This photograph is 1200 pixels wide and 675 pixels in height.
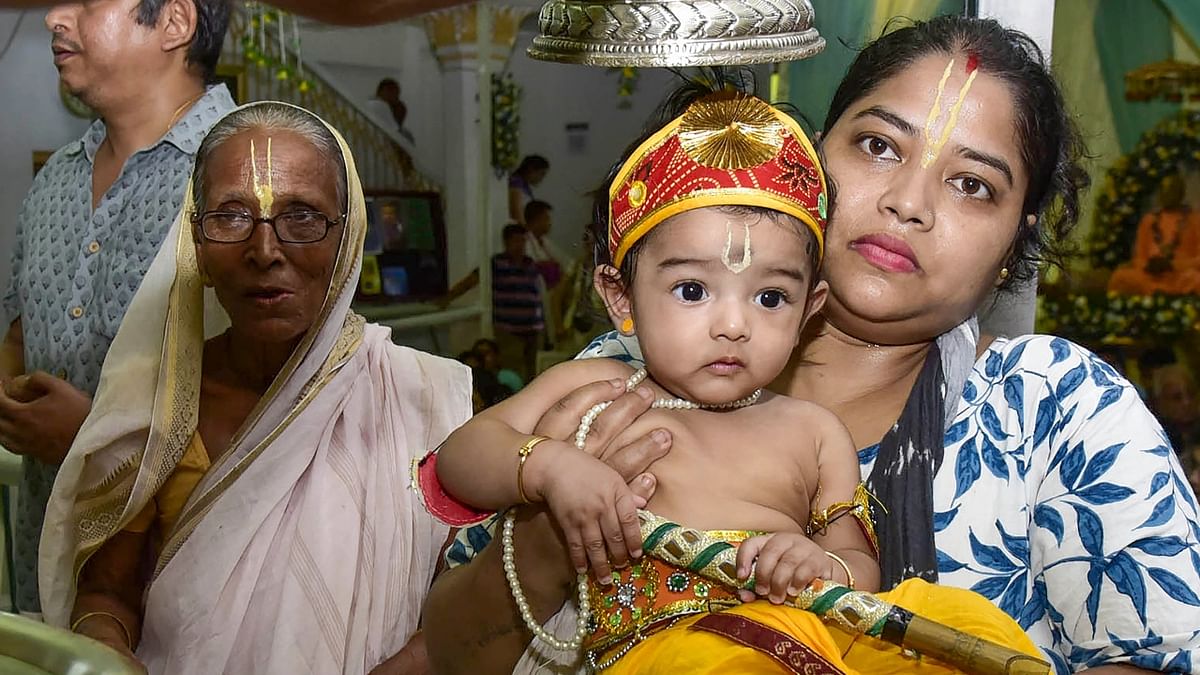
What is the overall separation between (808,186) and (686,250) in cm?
14

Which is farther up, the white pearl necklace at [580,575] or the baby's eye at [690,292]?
the baby's eye at [690,292]

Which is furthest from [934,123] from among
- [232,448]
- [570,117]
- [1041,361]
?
[232,448]

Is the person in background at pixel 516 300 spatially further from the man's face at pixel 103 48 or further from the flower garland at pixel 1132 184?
the flower garland at pixel 1132 184

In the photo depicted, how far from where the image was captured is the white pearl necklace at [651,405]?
1.29 metres

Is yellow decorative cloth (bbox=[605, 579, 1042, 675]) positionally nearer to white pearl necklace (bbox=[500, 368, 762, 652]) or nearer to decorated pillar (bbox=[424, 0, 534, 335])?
white pearl necklace (bbox=[500, 368, 762, 652])

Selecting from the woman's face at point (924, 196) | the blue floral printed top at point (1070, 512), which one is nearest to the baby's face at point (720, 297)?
the woman's face at point (924, 196)

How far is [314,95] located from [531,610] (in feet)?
2.77

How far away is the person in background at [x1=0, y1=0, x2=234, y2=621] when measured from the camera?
1.60 m

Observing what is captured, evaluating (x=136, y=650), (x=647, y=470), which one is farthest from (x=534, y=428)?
(x=136, y=650)

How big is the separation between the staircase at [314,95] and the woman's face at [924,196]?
2.16ft

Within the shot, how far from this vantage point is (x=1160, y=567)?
1374 mm

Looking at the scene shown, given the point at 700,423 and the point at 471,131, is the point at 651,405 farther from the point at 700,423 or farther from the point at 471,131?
the point at 471,131

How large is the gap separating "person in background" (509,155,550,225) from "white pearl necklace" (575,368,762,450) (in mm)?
760

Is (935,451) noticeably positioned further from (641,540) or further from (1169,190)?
(1169,190)
